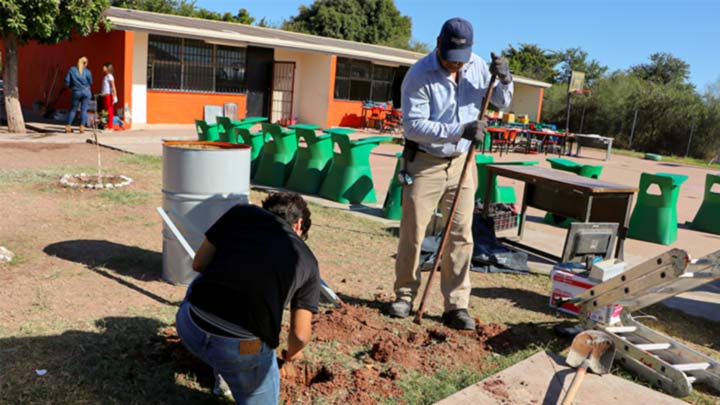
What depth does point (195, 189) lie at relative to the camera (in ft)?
15.4

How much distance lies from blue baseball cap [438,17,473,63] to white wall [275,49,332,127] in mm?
18714

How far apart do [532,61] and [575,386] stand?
6171cm

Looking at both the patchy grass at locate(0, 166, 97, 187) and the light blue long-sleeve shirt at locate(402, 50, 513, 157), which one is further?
the patchy grass at locate(0, 166, 97, 187)

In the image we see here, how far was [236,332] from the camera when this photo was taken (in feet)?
8.38

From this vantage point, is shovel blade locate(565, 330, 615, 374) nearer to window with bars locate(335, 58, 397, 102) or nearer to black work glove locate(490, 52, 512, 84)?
black work glove locate(490, 52, 512, 84)

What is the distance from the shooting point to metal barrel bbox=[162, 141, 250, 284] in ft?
15.2

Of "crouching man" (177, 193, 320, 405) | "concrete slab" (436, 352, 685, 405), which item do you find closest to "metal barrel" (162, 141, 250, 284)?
"crouching man" (177, 193, 320, 405)

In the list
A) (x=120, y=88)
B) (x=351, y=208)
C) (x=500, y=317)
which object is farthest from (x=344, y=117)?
(x=500, y=317)

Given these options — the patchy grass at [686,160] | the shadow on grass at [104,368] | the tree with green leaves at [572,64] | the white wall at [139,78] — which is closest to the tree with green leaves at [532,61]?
the tree with green leaves at [572,64]

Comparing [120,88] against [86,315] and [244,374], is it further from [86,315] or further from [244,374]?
[244,374]

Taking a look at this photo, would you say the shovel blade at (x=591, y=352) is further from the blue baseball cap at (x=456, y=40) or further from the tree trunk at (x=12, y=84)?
the tree trunk at (x=12, y=84)

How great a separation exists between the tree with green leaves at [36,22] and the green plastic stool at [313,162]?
290 inches

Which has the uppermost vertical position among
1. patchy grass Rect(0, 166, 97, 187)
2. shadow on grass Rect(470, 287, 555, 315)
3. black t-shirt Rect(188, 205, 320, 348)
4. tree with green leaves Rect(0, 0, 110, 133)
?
tree with green leaves Rect(0, 0, 110, 133)

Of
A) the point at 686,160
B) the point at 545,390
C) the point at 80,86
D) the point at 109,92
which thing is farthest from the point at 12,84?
the point at 686,160
